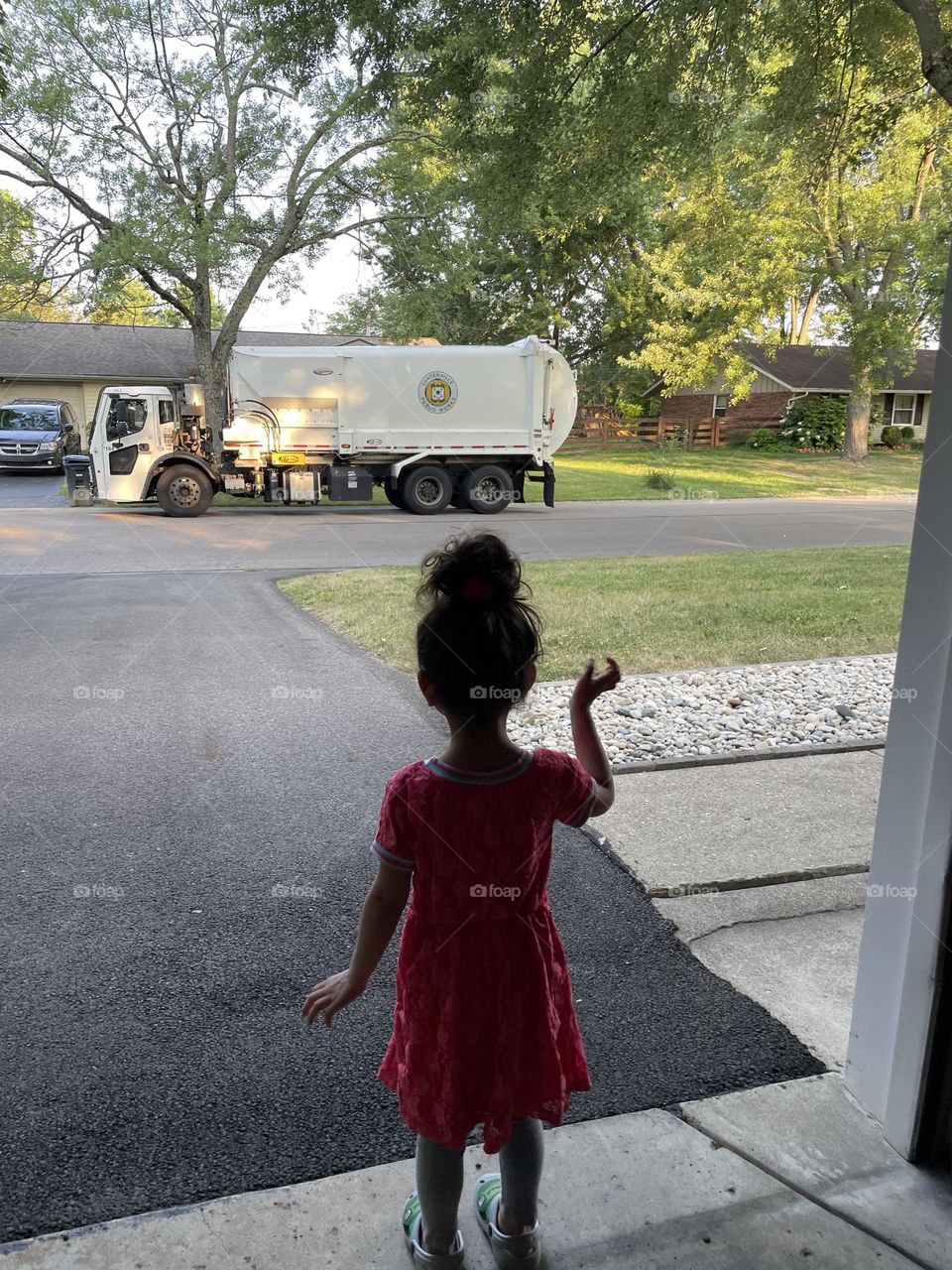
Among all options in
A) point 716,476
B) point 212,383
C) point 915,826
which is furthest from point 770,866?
point 716,476

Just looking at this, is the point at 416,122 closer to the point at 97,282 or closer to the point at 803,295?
the point at 97,282

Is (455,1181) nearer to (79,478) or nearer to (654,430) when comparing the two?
(79,478)

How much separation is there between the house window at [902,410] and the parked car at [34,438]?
95.5ft

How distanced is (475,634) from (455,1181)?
3.49 ft

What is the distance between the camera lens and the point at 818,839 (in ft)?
12.0

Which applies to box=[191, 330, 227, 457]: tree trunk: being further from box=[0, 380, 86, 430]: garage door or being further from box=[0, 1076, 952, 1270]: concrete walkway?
box=[0, 1076, 952, 1270]: concrete walkway

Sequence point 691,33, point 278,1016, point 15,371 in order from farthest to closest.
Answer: point 15,371, point 691,33, point 278,1016

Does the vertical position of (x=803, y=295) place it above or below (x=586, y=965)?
above

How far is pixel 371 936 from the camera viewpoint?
162 centimetres

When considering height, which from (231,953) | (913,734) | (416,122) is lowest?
(231,953)

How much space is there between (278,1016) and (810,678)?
4.69 meters

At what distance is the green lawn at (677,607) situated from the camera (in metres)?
6.88

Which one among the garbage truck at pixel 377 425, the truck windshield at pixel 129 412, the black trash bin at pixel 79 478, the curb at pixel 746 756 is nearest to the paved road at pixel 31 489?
the black trash bin at pixel 79 478

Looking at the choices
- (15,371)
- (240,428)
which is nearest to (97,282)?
(240,428)
